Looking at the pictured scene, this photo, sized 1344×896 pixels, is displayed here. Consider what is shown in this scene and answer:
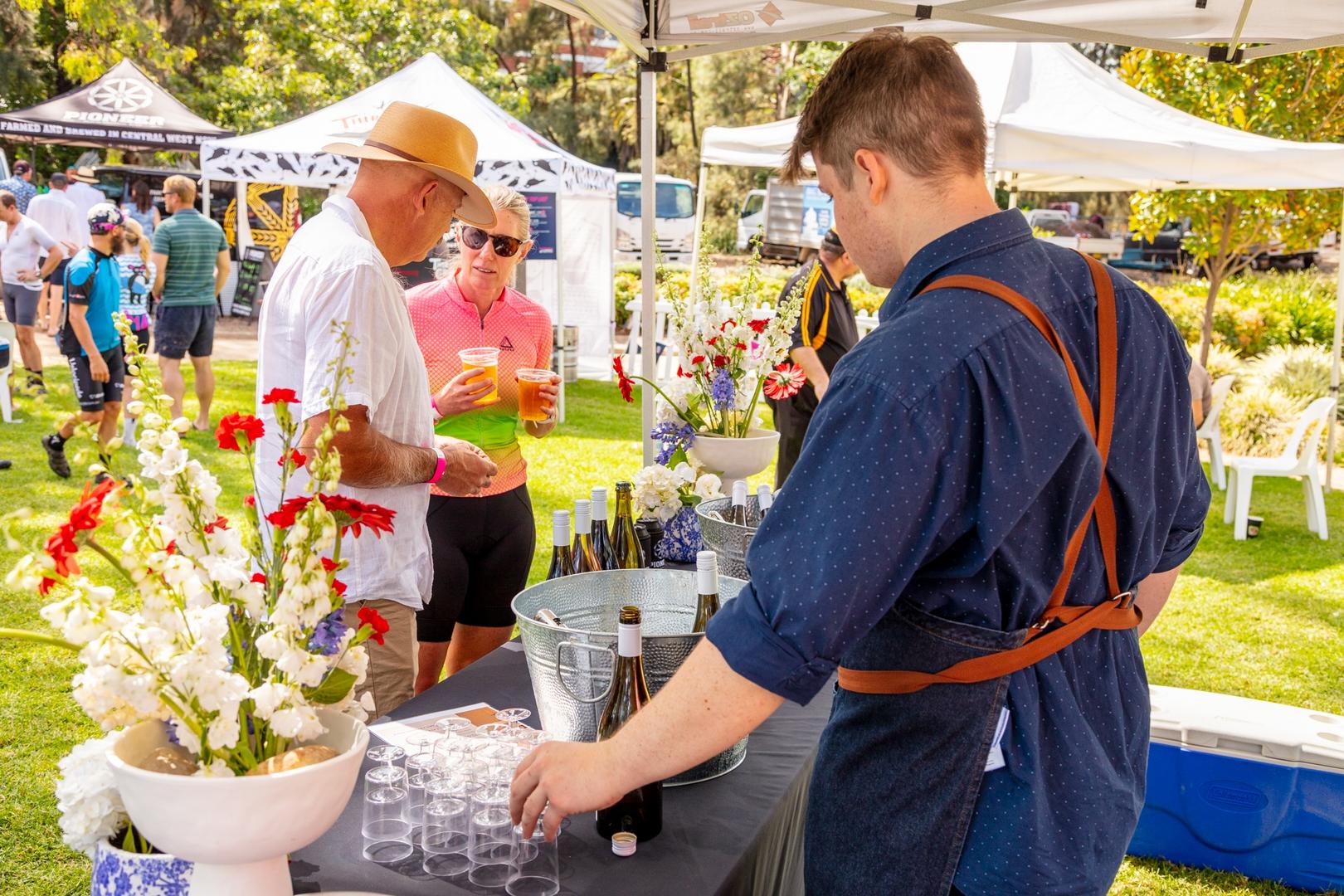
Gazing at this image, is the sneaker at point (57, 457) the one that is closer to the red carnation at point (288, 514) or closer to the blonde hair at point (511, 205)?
the blonde hair at point (511, 205)

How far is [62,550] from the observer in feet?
3.16

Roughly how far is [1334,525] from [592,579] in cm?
696

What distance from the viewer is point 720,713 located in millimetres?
1150

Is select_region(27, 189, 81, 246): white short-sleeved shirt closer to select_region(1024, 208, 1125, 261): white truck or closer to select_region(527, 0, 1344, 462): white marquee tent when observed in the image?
select_region(527, 0, 1344, 462): white marquee tent

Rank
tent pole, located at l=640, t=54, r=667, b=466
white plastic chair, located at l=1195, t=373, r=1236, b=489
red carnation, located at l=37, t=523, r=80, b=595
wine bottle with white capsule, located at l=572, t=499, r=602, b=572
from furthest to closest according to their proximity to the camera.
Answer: white plastic chair, located at l=1195, t=373, r=1236, b=489 → tent pole, located at l=640, t=54, r=667, b=466 → wine bottle with white capsule, located at l=572, t=499, r=602, b=572 → red carnation, located at l=37, t=523, r=80, b=595

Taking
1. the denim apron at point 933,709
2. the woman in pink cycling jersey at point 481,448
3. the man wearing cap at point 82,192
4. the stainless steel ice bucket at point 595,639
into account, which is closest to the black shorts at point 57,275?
the man wearing cap at point 82,192

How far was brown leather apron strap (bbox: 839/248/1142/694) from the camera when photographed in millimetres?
1196

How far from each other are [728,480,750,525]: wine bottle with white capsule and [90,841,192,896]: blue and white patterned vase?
1601 mm

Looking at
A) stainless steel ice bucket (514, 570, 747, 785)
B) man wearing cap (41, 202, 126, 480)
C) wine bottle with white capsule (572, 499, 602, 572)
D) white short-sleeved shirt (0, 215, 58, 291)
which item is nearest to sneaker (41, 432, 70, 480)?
man wearing cap (41, 202, 126, 480)

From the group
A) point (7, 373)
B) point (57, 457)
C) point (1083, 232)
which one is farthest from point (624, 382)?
point (1083, 232)

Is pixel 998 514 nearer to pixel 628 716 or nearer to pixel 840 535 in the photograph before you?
pixel 840 535

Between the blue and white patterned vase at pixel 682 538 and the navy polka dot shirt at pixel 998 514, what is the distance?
129 cm

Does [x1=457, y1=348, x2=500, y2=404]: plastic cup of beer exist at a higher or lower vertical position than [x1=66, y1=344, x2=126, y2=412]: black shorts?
higher

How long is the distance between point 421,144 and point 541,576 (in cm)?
366
